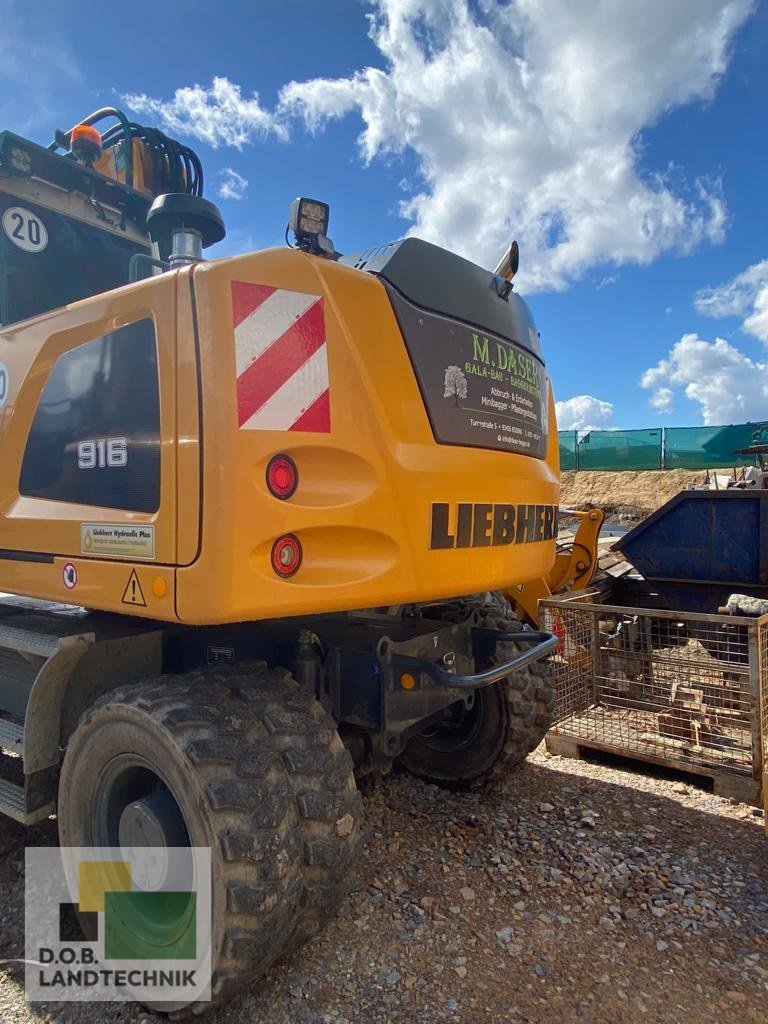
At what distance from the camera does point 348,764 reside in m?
2.44

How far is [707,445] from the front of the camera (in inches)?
918

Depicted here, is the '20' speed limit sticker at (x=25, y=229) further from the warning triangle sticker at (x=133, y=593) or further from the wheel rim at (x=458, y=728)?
the wheel rim at (x=458, y=728)

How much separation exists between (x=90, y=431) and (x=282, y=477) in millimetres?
862

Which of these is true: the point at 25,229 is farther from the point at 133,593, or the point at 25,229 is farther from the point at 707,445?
the point at 707,445

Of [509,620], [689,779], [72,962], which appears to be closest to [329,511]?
[509,620]

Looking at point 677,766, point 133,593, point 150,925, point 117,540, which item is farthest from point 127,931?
point 677,766

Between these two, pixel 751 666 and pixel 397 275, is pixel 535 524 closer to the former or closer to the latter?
pixel 397 275

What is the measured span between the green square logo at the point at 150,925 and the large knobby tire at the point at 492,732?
6.17ft

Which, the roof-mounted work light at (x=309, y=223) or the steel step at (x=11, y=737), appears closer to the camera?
the roof-mounted work light at (x=309, y=223)

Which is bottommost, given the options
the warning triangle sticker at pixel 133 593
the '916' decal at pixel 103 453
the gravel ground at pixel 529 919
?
the gravel ground at pixel 529 919

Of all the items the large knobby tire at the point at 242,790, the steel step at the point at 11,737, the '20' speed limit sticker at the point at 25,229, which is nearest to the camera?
the large knobby tire at the point at 242,790

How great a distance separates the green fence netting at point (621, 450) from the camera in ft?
80.4

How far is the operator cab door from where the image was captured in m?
2.15

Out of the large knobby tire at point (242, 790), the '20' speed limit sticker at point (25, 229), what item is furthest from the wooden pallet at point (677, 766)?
the '20' speed limit sticker at point (25, 229)
